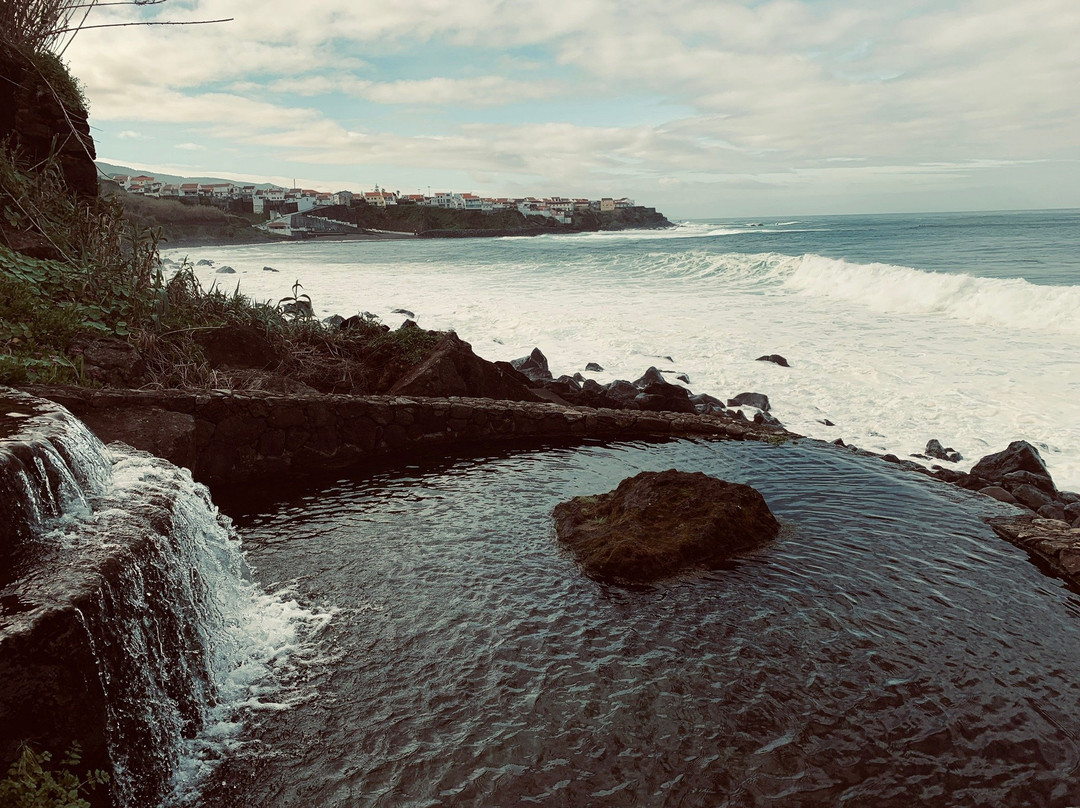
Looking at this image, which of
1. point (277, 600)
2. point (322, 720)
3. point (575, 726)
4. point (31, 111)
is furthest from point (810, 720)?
point (31, 111)

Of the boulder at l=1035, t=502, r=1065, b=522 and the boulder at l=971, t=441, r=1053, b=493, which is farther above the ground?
the boulder at l=971, t=441, r=1053, b=493

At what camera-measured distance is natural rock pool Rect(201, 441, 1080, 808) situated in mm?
3584

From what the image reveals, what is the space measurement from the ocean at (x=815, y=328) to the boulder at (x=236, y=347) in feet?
22.6

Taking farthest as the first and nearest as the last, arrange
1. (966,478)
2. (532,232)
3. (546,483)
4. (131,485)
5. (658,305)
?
(532,232)
(658,305)
(966,478)
(546,483)
(131,485)

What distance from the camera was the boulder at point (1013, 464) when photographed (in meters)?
8.95

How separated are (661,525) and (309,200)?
4700 inches

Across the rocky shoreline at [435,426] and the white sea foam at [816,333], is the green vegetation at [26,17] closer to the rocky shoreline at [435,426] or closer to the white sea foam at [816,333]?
the rocky shoreline at [435,426]

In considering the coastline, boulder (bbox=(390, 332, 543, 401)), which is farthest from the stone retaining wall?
boulder (bbox=(390, 332, 543, 401))

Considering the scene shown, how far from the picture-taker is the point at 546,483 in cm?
802

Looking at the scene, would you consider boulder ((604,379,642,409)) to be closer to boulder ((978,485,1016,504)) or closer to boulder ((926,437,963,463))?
boulder ((926,437,963,463))

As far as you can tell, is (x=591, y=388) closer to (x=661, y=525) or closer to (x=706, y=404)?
(x=706, y=404)

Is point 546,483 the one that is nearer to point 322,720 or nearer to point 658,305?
point 322,720

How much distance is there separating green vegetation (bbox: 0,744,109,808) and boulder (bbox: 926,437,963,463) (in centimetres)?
1089

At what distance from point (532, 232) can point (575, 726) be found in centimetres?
11288
